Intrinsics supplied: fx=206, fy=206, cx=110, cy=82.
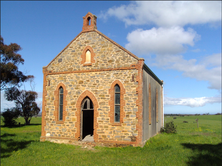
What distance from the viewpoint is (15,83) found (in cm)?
3056

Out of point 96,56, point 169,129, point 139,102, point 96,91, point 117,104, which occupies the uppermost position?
point 96,56

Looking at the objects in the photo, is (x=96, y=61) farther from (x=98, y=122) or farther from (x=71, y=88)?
(x=98, y=122)

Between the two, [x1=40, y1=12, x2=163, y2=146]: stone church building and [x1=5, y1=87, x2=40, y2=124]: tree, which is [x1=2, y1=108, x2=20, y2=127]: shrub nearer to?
[x1=5, y1=87, x2=40, y2=124]: tree

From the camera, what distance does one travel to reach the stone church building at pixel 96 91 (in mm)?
14570

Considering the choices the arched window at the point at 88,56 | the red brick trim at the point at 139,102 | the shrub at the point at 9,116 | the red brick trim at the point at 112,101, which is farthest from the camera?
the shrub at the point at 9,116

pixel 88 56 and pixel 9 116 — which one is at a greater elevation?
pixel 88 56

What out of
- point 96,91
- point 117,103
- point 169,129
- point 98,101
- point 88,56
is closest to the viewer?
point 117,103

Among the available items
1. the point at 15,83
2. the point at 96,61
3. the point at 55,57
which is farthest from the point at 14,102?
the point at 96,61

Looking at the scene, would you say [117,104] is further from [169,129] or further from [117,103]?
[169,129]

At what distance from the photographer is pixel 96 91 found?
614 inches

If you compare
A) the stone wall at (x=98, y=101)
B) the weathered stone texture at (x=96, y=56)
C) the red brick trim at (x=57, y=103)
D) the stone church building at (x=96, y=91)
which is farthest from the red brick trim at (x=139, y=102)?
the red brick trim at (x=57, y=103)

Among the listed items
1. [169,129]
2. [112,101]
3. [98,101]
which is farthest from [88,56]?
[169,129]

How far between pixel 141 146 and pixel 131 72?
5181mm

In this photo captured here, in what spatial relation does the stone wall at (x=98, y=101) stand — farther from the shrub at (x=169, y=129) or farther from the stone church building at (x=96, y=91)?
the shrub at (x=169, y=129)
